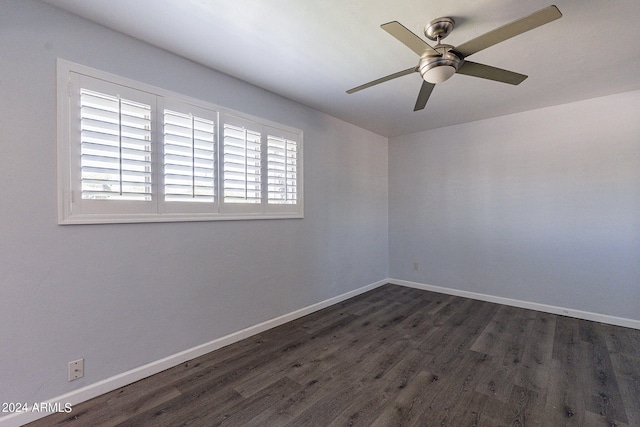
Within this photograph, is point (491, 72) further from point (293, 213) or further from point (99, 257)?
point (99, 257)

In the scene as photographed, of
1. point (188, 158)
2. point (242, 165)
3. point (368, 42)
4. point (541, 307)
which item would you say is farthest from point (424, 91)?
point (541, 307)

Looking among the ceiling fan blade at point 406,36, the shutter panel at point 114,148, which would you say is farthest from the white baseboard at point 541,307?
the shutter panel at point 114,148

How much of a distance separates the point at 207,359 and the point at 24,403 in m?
1.09

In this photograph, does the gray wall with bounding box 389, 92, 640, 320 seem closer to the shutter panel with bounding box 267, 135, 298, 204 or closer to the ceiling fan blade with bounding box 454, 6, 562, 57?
the shutter panel with bounding box 267, 135, 298, 204

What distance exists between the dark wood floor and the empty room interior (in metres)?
0.02

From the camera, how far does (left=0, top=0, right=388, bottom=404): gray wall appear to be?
161 cm

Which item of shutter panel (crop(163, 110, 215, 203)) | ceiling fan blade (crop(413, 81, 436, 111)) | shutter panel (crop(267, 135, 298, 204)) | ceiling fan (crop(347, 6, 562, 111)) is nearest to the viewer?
ceiling fan (crop(347, 6, 562, 111))

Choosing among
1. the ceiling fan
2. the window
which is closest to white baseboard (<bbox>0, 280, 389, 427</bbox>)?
the window

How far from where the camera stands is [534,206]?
11.7ft

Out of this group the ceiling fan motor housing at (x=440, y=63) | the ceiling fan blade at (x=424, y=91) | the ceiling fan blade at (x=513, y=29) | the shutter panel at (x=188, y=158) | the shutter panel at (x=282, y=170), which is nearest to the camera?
the ceiling fan blade at (x=513, y=29)

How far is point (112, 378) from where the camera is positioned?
1936 mm

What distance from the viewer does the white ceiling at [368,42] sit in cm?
173

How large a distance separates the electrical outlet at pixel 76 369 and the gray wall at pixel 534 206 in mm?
4210

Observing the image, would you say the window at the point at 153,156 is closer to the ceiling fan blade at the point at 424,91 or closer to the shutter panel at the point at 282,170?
the shutter panel at the point at 282,170
